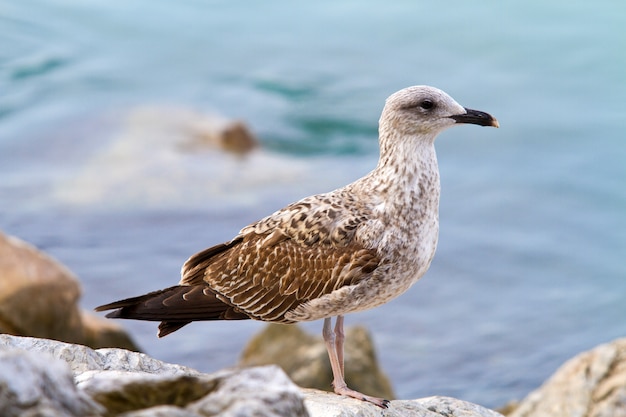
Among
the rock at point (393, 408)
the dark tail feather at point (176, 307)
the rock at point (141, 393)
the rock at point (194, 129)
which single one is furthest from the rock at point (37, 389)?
the rock at point (194, 129)

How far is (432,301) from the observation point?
20.4 meters

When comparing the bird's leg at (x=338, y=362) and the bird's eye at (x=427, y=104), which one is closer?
the bird's leg at (x=338, y=362)

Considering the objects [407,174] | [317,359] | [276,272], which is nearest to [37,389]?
[276,272]

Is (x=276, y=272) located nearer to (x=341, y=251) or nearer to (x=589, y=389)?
(x=341, y=251)

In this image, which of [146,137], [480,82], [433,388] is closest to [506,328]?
[433,388]

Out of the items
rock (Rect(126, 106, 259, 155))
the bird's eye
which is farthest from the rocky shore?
rock (Rect(126, 106, 259, 155))

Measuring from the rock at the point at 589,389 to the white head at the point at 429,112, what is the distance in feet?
10.3

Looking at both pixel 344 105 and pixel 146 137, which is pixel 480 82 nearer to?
pixel 344 105

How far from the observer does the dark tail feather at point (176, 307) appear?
8.39m

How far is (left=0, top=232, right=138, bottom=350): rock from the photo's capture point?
13188 mm

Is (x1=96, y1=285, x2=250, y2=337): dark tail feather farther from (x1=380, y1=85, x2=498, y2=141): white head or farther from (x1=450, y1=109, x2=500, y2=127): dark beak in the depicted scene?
(x1=450, y1=109, x2=500, y2=127): dark beak

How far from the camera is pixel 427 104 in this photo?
820 cm

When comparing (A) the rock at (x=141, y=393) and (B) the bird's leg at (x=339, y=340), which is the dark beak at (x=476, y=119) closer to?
(B) the bird's leg at (x=339, y=340)

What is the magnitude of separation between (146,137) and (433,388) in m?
9.58
